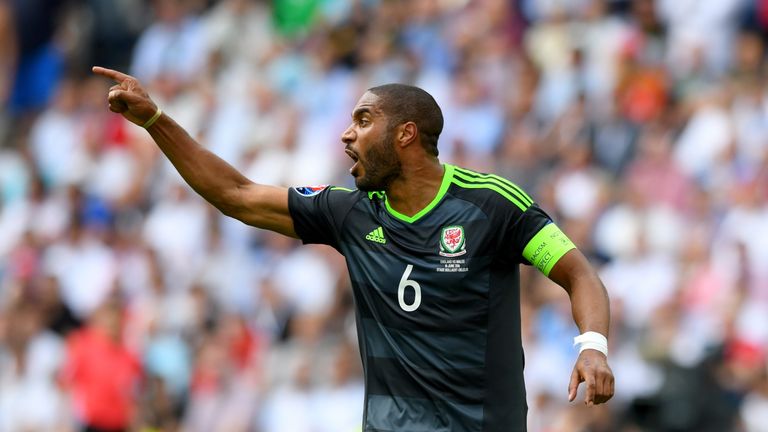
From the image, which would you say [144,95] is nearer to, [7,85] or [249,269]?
[249,269]

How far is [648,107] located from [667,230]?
1.81m

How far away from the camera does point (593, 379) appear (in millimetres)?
6320

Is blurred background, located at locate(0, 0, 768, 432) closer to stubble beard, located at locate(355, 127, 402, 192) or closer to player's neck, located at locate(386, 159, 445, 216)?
player's neck, located at locate(386, 159, 445, 216)

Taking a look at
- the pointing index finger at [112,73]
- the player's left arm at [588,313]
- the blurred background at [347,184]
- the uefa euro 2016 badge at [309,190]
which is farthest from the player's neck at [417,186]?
the blurred background at [347,184]

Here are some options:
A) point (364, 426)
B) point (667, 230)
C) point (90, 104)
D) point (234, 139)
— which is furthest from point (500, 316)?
point (90, 104)

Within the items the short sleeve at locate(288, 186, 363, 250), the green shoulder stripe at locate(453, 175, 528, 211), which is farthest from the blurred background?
the green shoulder stripe at locate(453, 175, 528, 211)

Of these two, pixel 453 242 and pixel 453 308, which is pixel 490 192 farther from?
pixel 453 308

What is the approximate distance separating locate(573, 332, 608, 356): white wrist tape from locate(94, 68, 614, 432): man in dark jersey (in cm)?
6

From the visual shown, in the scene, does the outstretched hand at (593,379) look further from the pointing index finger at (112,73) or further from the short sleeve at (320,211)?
the pointing index finger at (112,73)

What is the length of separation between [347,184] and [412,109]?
27.0ft

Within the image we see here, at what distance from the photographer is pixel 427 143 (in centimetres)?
725

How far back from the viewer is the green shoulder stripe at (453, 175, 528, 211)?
22.9ft

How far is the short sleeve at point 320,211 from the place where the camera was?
7371 millimetres

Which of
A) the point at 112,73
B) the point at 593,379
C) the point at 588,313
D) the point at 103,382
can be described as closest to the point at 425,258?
the point at 588,313
